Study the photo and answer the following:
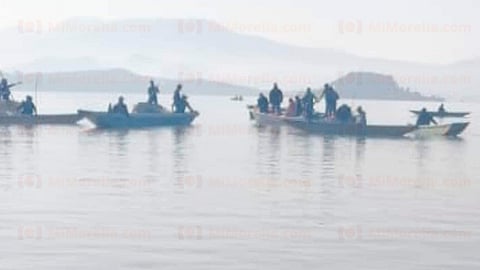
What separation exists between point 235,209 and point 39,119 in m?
38.3

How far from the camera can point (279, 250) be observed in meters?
15.3

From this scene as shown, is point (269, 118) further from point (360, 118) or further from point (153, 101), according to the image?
point (360, 118)

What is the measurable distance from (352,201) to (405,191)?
3.13 m

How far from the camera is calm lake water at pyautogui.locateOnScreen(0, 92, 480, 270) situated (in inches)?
581

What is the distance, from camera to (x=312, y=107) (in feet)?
175

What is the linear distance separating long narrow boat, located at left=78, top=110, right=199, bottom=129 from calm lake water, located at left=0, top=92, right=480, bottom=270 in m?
15.4

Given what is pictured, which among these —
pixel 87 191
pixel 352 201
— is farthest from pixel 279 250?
pixel 87 191

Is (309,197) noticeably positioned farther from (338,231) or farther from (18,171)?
(18,171)

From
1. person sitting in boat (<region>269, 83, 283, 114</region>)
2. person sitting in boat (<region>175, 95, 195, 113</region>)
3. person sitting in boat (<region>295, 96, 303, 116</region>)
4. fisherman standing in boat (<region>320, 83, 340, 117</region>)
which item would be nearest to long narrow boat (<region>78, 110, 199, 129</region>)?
person sitting in boat (<region>175, 95, 195, 113</region>)

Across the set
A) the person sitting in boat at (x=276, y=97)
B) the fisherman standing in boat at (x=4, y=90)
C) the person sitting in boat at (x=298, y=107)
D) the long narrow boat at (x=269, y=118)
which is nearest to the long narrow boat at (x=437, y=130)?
the long narrow boat at (x=269, y=118)

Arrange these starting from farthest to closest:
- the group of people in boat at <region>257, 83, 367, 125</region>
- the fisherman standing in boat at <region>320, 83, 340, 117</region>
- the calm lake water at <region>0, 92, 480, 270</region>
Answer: the fisherman standing in boat at <region>320, 83, 340, 117</region> → the group of people in boat at <region>257, 83, 367, 125</region> → the calm lake water at <region>0, 92, 480, 270</region>

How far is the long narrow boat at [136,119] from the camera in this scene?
54156 millimetres

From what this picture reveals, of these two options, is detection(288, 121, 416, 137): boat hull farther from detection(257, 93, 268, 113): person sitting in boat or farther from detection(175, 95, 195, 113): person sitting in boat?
detection(175, 95, 195, 113): person sitting in boat

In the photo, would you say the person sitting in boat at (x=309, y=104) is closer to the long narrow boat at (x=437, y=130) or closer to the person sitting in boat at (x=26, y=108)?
the long narrow boat at (x=437, y=130)
